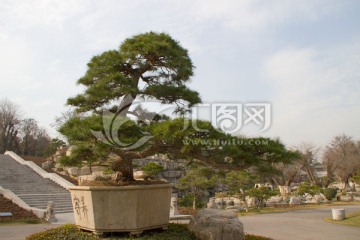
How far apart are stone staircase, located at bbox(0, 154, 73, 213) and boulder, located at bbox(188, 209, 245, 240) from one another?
1006 centimetres

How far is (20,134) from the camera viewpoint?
37.2 metres

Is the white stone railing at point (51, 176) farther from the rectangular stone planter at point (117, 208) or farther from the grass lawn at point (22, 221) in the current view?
the rectangular stone planter at point (117, 208)

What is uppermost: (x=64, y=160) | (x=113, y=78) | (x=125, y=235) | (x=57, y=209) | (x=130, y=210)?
(x=113, y=78)

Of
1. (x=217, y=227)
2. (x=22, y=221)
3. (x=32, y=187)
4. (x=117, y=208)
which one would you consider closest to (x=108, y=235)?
(x=117, y=208)

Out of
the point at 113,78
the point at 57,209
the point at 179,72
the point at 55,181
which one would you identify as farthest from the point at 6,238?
the point at 55,181

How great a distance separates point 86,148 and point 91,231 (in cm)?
178

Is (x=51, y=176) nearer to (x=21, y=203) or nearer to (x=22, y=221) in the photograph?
(x=21, y=203)

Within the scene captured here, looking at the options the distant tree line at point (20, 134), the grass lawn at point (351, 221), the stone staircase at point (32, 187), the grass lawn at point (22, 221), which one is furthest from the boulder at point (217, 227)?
the distant tree line at point (20, 134)

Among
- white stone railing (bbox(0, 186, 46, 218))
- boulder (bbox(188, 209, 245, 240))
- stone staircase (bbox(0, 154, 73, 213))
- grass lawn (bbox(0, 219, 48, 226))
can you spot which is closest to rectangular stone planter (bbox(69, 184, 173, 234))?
boulder (bbox(188, 209, 245, 240))

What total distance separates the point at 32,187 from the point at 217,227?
571 inches

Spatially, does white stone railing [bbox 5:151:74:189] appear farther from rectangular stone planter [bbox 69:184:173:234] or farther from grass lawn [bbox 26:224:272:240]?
rectangular stone planter [bbox 69:184:173:234]

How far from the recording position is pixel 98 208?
227 inches

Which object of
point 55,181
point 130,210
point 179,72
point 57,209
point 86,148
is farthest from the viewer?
point 55,181

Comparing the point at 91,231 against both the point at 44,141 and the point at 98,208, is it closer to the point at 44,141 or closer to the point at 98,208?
the point at 98,208
